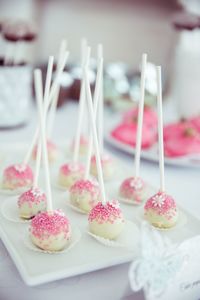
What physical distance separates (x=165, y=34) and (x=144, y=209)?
1253 mm

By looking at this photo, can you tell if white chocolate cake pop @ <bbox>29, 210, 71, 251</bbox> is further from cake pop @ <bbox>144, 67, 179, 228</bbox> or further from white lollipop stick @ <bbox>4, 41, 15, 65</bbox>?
white lollipop stick @ <bbox>4, 41, 15, 65</bbox>

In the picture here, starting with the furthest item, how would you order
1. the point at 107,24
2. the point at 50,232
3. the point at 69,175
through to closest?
the point at 107,24 < the point at 69,175 < the point at 50,232

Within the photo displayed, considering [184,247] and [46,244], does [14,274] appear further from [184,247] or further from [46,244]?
[184,247]

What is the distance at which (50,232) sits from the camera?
75cm

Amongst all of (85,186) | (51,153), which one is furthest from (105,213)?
(51,153)

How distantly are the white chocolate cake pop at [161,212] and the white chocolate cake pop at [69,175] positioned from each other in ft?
0.60

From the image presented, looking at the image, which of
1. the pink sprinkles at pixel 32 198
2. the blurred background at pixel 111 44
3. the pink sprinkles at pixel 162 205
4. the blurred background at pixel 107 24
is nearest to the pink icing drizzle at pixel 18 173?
the pink sprinkles at pixel 32 198

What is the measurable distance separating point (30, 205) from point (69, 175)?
Answer: 0.54ft

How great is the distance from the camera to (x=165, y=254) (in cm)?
65

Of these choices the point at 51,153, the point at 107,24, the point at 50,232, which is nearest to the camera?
the point at 50,232

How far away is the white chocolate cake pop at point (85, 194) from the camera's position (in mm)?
882

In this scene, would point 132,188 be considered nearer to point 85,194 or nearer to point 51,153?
point 85,194

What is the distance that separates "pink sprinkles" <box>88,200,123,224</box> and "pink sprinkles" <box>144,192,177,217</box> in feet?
0.22

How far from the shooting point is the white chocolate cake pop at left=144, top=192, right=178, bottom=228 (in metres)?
0.84
